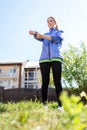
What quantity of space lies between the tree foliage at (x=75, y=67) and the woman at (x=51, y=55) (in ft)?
96.4

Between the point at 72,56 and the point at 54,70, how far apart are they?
33.4 meters

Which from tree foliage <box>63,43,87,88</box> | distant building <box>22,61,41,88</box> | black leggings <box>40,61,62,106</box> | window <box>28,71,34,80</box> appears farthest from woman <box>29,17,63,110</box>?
window <box>28,71,34,80</box>

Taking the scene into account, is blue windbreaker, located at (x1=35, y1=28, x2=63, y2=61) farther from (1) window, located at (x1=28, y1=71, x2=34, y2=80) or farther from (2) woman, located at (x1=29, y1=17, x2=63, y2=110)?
(1) window, located at (x1=28, y1=71, x2=34, y2=80)

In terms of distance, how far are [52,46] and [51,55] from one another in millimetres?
177

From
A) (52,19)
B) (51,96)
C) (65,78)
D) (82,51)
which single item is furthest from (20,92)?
(82,51)

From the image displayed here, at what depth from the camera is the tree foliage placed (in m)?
35.8

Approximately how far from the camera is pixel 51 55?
5.32 m

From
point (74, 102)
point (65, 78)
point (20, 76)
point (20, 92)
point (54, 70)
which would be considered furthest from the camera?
point (20, 76)

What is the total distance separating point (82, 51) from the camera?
38.6 m

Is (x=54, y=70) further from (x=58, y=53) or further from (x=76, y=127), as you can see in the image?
(x=76, y=127)

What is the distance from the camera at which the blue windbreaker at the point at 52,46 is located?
5.33m

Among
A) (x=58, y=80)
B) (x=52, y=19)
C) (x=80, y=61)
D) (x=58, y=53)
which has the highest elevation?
(x=80, y=61)

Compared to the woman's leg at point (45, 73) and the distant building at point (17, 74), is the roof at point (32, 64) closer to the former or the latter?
the distant building at point (17, 74)

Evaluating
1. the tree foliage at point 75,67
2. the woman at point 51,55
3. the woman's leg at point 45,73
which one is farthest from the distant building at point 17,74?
the woman's leg at point 45,73
